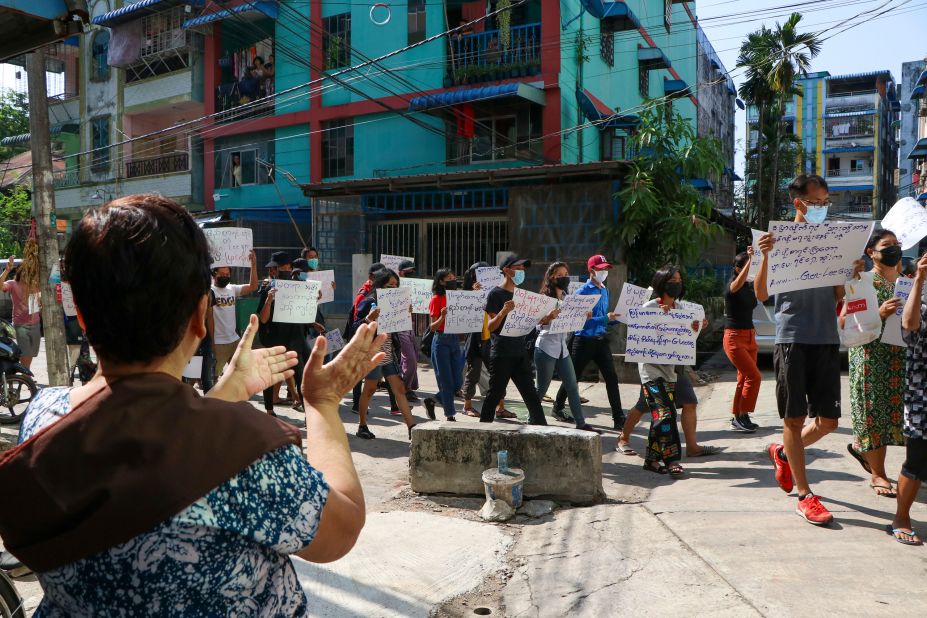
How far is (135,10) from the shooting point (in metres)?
23.6

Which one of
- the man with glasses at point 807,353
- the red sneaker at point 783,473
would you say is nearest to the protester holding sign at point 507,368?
the red sneaker at point 783,473

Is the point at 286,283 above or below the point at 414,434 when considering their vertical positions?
above

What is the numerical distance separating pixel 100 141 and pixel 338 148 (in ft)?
36.0

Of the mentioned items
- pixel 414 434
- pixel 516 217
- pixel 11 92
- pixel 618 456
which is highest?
pixel 11 92

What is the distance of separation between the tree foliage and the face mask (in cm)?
775

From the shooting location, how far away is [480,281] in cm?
984

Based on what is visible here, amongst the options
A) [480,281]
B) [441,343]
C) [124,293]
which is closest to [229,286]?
[441,343]

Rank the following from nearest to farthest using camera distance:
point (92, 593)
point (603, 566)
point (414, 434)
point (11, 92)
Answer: point (92, 593)
point (603, 566)
point (414, 434)
point (11, 92)

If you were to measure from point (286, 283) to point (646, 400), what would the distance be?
3.96m

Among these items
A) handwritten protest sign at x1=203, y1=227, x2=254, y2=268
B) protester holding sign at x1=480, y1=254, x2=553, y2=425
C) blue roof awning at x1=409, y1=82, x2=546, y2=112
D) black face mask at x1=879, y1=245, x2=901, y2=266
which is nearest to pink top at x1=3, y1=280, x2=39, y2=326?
handwritten protest sign at x1=203, y1=227, x2=254, y2=268

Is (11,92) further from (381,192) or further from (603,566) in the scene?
(603,566)

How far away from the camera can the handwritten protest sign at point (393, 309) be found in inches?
303

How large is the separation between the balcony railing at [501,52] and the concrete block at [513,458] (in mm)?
14560

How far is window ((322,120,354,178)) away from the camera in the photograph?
69.8ft
